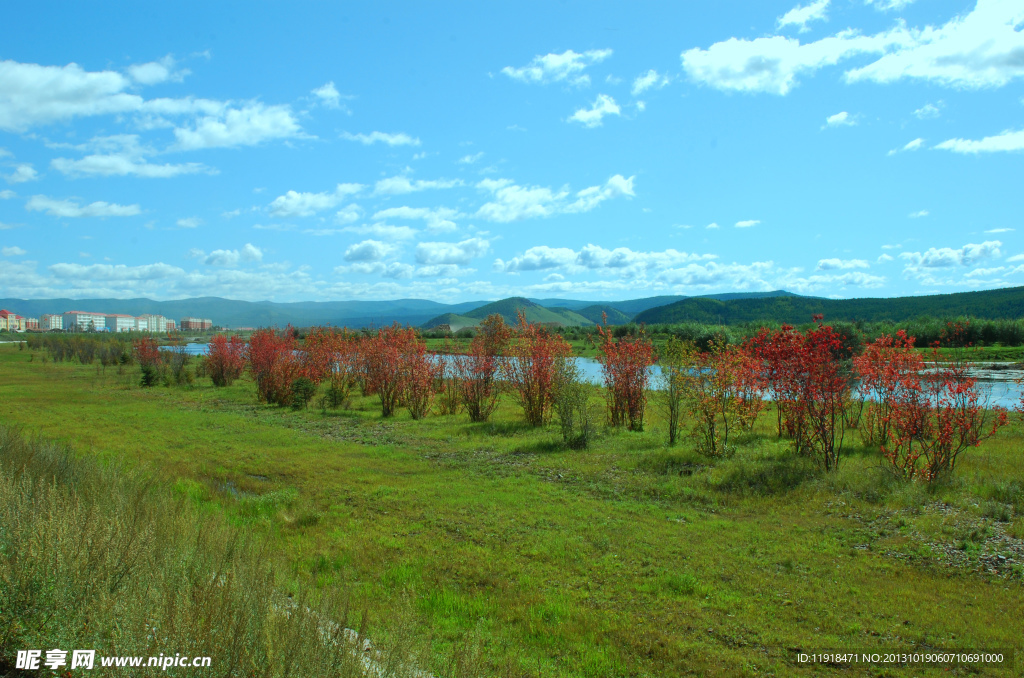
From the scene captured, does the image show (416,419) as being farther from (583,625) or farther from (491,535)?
(583,625)

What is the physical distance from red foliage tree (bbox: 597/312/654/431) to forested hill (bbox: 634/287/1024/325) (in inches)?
2129

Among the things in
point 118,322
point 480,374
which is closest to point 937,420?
point 480,374

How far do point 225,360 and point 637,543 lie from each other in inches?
1136

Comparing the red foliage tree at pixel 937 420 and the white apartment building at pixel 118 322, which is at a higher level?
the white apartment building at pixel 118 322

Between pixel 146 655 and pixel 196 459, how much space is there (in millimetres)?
10592

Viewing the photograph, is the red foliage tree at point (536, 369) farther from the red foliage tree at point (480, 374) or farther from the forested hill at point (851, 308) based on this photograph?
the forested hill at point (851, 308)

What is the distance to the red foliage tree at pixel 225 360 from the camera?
2984 cm

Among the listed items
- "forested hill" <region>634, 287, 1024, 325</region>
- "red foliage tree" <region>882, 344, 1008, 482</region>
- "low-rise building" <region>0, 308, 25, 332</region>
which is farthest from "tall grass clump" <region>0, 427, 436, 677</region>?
"low-rise building" <region>0, 308, 25, 332</region>

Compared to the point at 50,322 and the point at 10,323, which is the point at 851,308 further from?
the point at 50,322

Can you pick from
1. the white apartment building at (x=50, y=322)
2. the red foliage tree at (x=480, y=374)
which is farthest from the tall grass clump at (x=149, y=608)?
the white apartment building at (x=50, y=322)

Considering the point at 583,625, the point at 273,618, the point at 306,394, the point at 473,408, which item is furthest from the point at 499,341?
the point at 273,618

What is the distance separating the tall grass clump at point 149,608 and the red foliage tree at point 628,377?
12.6 m

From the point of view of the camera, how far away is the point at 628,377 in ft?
52.5

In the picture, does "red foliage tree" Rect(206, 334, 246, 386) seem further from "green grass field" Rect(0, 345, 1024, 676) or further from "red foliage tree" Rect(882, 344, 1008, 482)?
"red foliage tree" Rect(882, 344, 1008, 482)
